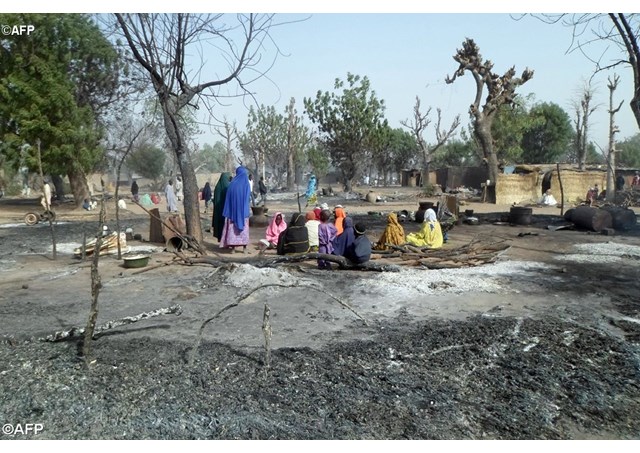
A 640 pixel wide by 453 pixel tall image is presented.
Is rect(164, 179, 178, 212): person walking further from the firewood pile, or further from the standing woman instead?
the firewood pile

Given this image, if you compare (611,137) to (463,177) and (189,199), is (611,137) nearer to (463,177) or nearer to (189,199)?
(463,177)

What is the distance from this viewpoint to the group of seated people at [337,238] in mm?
7566

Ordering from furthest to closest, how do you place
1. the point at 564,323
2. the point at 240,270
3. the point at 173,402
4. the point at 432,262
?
the point at 432,262 < the point at 240,270 < the point at 564,323 < the point at 173,402

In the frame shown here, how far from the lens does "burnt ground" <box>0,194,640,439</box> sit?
3080 millimetres

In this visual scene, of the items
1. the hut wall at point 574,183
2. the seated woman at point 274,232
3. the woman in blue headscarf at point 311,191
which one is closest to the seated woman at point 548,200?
the hut wall at point 574,183

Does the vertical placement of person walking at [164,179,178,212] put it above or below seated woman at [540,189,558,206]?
above

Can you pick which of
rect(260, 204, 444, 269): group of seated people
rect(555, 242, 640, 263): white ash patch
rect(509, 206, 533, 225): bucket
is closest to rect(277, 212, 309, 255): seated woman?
rect(260, 204, 444, 269): group of seated people

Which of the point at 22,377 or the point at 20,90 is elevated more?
the point at 20,90

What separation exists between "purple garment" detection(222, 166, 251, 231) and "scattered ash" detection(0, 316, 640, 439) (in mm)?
4796

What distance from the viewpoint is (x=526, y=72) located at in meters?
22.0

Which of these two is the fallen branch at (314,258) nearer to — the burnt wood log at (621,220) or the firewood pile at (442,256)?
the firewood pile at (442,256)

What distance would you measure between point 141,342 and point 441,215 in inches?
414

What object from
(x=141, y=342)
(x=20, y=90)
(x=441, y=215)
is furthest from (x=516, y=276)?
(x=20, y=90)

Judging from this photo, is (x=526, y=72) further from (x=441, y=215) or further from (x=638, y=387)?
(x=638, y=387)
